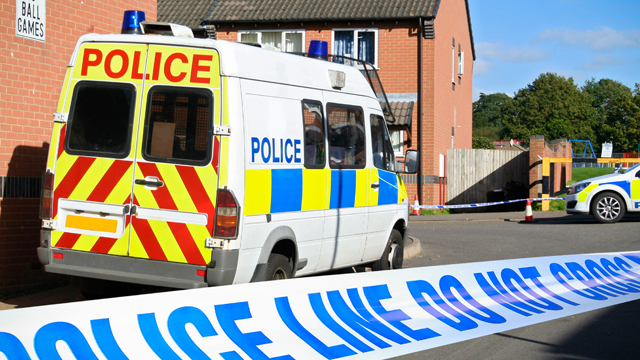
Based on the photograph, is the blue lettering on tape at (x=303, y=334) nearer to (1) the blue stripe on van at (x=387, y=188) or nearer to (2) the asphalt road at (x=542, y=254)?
(2) the asphalt road at (x=542, y=254)

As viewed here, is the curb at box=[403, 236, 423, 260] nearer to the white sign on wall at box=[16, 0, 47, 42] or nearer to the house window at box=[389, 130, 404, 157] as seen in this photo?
the white sign on wall at box=[16, 0, 47, 42]

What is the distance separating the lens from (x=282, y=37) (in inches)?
970

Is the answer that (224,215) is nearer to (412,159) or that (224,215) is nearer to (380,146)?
(380,146)

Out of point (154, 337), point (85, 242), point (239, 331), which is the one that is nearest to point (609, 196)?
point (85, 242)

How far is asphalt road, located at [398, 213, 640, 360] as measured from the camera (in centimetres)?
577

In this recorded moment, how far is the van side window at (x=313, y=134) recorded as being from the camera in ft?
23.2

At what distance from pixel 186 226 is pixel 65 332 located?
208 centimetres

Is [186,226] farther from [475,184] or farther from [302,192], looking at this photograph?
[475,184]

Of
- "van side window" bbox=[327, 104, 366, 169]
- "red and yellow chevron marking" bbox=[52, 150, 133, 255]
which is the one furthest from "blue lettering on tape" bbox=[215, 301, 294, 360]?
"van side window" bbox=[327, 104, 366, 169]

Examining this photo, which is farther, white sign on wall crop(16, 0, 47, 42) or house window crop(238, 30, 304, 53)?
house window crop(238, 30, 304, 53)

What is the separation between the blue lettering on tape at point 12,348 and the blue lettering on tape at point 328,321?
7.00 ft

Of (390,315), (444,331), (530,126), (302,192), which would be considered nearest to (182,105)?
(302,192)

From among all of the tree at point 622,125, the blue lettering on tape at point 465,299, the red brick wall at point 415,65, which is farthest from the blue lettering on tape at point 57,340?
the tree at point 622,125

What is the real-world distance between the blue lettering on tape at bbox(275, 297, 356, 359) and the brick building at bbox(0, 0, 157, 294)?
4.32m
